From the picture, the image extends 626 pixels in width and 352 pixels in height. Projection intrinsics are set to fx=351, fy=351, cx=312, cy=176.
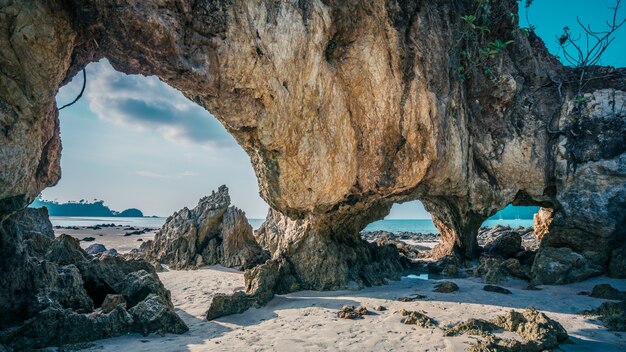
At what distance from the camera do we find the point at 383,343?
22.0 ft

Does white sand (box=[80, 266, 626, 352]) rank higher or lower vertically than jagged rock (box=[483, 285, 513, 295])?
lower

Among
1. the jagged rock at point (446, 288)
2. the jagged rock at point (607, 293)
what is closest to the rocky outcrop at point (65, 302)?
the jagged rock at point (446, 288)

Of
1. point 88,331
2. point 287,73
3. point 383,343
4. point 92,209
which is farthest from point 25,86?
point 92,209

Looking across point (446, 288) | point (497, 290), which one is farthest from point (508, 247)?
point (446, 288)

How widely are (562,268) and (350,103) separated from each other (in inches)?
365

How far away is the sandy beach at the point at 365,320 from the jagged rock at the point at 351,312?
18 centimetres

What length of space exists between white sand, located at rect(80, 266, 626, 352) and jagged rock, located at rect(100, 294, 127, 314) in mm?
1110

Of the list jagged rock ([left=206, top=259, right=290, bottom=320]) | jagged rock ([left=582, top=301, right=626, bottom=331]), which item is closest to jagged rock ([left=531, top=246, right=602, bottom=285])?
jagged rock ([left=582, top=301, right=626, bottom=331])

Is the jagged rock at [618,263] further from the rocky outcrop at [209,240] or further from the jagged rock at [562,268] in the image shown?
the rocky outcrop at [209,240]

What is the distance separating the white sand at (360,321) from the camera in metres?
6.73

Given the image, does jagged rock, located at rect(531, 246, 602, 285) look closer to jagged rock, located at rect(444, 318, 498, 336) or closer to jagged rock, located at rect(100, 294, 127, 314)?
jagged rock, located at rect(444, 318, 498, 336)

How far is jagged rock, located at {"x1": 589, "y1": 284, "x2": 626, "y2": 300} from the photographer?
985 centimetres

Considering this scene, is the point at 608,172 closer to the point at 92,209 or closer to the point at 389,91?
the point at 389,91

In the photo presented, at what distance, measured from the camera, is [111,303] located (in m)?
8.25
